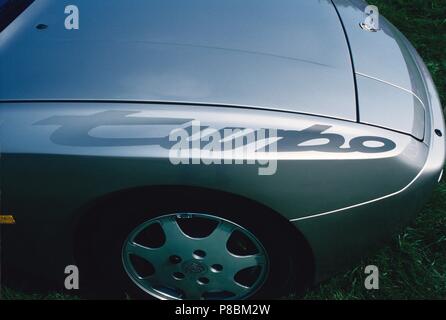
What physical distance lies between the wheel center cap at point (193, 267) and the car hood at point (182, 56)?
24.8 inches

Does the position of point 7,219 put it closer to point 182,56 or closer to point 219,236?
point 219,236

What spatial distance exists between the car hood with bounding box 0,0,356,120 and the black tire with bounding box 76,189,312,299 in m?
A: 0.34

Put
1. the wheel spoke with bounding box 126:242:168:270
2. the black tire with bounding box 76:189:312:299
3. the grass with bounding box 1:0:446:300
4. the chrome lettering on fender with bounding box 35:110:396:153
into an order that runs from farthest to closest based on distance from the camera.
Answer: the grass with bounding box 1:0:446:300 → the wheel spoke with bounding box 126:242:168:270 → the black tire with bounding box 76:189:312:299 → the chrome lettering on fender with bounding box 35:110:396:153

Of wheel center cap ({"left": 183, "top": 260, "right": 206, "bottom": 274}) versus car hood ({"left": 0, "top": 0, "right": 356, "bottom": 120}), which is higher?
car hood ({"left": 0, "top": 0, "right": 356, "bottom": 120})

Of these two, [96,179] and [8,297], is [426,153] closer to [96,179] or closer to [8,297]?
[96,179]

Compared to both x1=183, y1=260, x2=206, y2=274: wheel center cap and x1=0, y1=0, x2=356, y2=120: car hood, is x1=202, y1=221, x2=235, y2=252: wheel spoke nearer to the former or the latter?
x1=183, y1=260, x2=206, y2=274: wheel center cap

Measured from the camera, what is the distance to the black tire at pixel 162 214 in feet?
6.00

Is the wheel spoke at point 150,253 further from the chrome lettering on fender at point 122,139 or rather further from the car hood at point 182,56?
the car hood at point 182,56

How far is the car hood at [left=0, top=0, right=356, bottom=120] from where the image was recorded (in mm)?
1816

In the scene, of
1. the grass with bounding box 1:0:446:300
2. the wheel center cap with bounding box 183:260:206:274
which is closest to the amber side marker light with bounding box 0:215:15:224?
the grass with bounding box 1:0:446:300

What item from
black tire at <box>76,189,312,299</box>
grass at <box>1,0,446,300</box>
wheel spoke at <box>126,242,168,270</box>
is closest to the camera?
black tire at <box>76,189,312,299</box>

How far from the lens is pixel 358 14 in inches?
95.5

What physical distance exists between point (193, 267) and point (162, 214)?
0.29 m

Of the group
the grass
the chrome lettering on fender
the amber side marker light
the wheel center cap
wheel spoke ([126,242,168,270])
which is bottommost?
the grass
